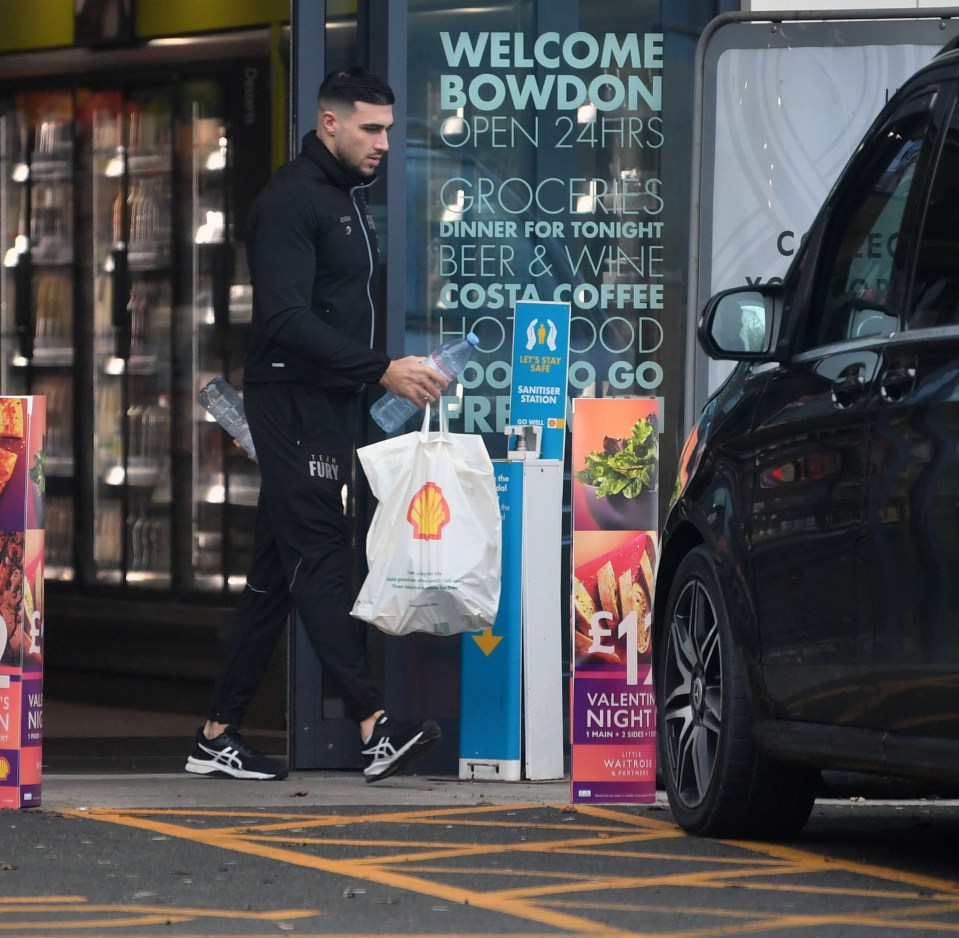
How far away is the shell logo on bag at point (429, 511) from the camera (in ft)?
23.6

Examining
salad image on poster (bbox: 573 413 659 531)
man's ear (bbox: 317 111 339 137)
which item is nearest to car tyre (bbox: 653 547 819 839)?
salad image on poster (bbox: 573 413 659 531)

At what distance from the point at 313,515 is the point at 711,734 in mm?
1804

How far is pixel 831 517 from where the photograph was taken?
5.36 metres

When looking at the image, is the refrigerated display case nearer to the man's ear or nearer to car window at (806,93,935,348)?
the man's ear

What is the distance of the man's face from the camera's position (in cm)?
750

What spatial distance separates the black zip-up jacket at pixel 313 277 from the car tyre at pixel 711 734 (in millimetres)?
1501

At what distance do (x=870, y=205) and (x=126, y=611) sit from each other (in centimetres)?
717

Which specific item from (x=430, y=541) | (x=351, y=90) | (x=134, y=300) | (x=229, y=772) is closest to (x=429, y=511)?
(x=430, y=541)

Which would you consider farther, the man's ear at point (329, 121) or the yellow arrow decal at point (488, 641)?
the yellow arrow decal at point (488, 641)

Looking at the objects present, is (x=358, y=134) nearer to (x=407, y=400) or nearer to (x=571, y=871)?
(x=407, y=400)

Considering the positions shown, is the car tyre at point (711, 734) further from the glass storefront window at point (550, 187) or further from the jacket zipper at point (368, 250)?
the glass storefront window at point (550, 187)

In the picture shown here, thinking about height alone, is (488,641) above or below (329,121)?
below

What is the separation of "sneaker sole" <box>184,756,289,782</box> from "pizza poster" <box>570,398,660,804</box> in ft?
3.78

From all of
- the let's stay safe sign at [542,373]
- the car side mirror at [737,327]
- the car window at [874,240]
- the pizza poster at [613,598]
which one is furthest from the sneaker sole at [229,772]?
the car window at [874,240]
